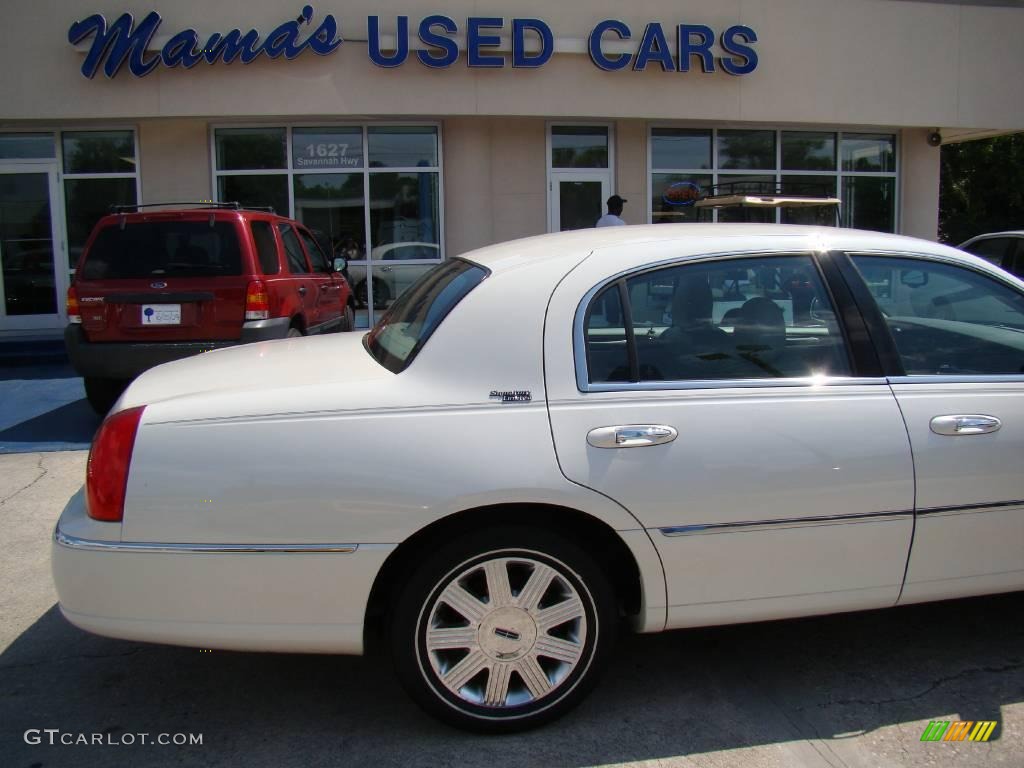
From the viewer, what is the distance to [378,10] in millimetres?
12023

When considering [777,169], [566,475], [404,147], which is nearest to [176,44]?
[404,147]

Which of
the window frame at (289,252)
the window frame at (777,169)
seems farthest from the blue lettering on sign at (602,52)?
the window frame at (289,252)

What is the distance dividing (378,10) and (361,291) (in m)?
3.81

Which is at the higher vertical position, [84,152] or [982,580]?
[84,152]

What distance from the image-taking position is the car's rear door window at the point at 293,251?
27.7ft

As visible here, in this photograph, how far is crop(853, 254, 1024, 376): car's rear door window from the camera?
3.43m

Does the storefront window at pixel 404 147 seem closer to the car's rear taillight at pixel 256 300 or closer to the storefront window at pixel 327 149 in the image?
the storefront window at pixel 327 149

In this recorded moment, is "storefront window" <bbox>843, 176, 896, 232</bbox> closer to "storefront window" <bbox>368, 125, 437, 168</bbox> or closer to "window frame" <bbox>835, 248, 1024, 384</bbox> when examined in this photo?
"storefront window" <bbox>368, 125, 437, 168</bbox>

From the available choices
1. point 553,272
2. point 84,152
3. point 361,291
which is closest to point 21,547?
point 553,272

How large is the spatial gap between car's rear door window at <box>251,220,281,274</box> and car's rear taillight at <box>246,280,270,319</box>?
243 millimetres

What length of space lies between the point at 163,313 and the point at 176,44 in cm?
593

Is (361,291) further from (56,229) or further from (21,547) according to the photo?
(21,547)
